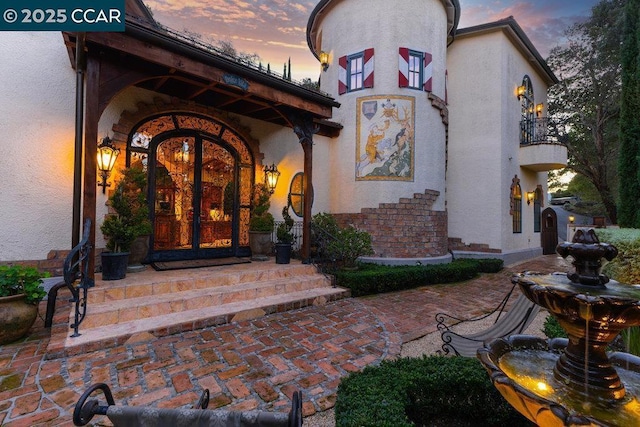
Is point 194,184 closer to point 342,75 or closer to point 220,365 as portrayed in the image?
point 220,365

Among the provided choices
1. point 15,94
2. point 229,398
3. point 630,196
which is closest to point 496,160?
point 630,196

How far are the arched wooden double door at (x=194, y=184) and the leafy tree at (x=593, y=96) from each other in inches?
661

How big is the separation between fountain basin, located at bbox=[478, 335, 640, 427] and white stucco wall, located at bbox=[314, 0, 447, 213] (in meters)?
7.11

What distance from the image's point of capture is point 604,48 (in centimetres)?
1384

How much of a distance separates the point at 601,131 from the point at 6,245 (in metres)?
21.8

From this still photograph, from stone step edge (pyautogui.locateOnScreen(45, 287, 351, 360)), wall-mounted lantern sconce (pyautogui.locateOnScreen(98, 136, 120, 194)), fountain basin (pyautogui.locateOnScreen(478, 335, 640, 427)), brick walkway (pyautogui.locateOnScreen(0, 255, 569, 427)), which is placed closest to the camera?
fountain basin (pyautogui.locateOnScreen(478, 335, 640, 427))

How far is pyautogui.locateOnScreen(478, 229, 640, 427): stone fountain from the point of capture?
146 cm

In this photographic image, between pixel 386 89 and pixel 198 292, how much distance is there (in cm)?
801

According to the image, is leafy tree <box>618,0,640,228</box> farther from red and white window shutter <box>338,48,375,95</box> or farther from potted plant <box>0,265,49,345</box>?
potted plant <box>0,265,49,345</box>

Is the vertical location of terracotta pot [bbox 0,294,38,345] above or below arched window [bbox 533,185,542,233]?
below

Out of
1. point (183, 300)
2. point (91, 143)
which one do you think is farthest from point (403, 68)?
point (183, 300)

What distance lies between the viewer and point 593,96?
47.2ft

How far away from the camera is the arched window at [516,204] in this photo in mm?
11484

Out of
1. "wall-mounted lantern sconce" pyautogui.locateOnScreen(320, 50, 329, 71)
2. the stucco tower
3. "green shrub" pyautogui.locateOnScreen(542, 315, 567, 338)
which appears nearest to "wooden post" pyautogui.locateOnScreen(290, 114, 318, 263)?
the stucco tower
